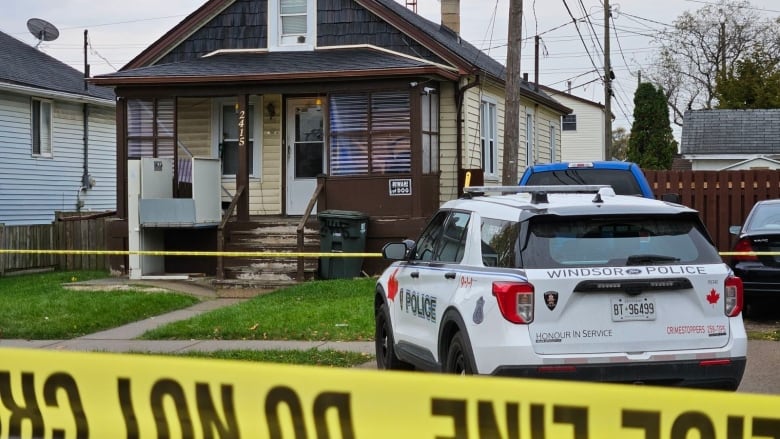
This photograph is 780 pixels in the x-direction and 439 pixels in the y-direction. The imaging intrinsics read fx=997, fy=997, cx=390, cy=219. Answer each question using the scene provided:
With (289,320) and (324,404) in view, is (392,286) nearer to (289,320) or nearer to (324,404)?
(289,320)

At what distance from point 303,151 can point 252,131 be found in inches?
49.1

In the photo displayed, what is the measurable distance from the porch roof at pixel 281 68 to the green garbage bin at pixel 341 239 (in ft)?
8.93

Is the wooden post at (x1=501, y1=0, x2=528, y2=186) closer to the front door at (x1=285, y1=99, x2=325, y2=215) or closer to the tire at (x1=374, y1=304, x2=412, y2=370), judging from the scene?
the front door at (x1=285, y1=99, x2=325, y2=215)

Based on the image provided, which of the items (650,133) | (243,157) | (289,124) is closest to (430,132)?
(289,124)

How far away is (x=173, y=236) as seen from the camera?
2011 cm

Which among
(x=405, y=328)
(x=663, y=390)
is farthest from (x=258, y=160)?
(x=663, y=390)

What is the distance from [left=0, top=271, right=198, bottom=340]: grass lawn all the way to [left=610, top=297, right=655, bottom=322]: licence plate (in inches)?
352

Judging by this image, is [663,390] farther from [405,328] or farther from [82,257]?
[82,257]

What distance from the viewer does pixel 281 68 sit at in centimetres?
1959

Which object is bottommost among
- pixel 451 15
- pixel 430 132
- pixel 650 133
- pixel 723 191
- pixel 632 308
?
pixel 632 308

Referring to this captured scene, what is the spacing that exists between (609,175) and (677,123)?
61353 millimetres

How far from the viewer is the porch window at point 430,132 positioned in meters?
19.5

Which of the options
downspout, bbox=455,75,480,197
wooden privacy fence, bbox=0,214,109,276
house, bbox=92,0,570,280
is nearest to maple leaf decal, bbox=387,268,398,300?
house, bbox=92,0,570,280

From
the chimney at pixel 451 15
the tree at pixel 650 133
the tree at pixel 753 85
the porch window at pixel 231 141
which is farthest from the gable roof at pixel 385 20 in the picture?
the tree at pixel 753 85
